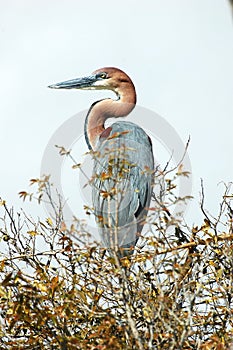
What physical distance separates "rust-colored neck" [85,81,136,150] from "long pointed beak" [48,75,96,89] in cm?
23

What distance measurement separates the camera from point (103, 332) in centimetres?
265

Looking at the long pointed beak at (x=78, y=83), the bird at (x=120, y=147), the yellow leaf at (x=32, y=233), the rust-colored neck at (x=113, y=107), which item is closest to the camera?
the yellow leaf at (x=32, y=233)

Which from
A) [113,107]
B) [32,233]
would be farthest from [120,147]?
[113,107]

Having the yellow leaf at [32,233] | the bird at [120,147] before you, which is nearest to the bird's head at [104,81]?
the bird at [120,147]

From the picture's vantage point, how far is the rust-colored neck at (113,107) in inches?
187

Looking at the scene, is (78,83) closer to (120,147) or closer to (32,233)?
(120,147)

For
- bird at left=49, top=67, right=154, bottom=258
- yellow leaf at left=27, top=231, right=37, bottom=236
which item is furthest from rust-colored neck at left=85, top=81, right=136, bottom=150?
yellow leaf at left=27, top=231, right=37, bottom=236

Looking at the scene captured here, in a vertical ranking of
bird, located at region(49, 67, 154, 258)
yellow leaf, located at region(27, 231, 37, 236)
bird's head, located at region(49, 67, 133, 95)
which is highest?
bird's head, located at region(49, 67, 133, 95)

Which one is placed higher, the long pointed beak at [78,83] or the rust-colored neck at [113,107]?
the long pointed beak at [78,83]

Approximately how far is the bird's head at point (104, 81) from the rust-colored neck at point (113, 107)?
0.02m

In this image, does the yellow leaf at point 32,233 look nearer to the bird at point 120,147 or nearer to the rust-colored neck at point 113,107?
the bird at point 120,147

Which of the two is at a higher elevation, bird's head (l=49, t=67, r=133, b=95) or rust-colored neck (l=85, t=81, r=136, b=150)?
bird's head (l=49, t=67, r=133, b=95)

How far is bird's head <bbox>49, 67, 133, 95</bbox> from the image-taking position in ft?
15.8

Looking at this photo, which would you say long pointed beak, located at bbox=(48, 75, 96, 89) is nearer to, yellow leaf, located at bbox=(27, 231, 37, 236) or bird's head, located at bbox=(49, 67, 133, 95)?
bird's head, located at bbox=(49, 67, 133, 95)
